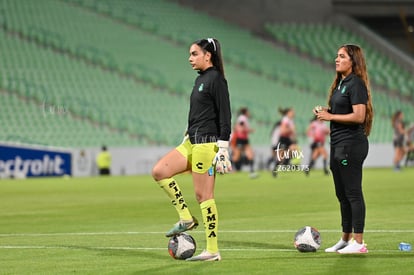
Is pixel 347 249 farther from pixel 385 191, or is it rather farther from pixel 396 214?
pixel 385 191

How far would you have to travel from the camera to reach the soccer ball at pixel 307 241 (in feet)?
42.2

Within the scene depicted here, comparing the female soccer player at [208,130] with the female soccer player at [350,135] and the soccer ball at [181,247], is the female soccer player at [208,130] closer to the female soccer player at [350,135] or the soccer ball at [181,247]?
the soccer ball at [181,247]

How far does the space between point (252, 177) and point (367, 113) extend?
22.8 m

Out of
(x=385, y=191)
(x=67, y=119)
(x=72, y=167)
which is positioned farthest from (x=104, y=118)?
(x=385, y=191)

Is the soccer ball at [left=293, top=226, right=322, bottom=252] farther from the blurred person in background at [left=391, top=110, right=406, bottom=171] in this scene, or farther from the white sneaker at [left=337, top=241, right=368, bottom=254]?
the blurred person in background at [left=391, top=110, right=406, bottom=171]

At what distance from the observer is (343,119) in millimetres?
12680

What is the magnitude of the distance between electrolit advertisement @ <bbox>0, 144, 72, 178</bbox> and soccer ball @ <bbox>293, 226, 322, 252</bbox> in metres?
25.8

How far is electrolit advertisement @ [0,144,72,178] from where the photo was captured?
3781 cm

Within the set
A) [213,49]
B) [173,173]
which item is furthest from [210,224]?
[213,49]

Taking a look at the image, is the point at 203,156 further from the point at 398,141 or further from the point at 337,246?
the point at 398,141

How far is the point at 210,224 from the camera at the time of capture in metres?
12.1

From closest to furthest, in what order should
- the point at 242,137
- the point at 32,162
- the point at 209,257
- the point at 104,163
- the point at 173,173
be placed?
1. the point at 209,257
2. the point at 173,173
3. the point at 242,137
4. the point at 32,162
5. the point at 104,163

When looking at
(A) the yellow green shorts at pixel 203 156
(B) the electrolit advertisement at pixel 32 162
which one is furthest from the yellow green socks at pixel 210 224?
(B) the electrolit advertisement at pixel 32 162

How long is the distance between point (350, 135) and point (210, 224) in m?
Answer: 2.03
